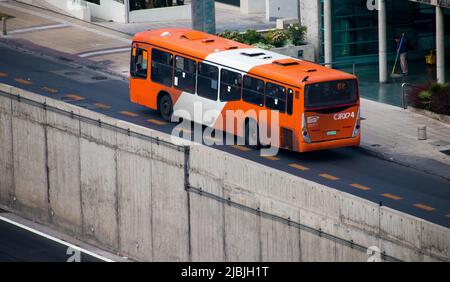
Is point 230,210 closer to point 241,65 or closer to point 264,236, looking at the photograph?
point 264,236

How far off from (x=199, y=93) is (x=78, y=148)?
5742 millimetres

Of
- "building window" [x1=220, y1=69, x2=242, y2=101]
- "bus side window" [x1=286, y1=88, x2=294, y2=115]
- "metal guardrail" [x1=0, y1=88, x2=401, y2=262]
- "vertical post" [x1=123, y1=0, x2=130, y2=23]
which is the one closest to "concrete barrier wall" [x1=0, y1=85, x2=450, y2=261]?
"metal guardrail" [x1=0, y1=88, x2=401, y2=262]

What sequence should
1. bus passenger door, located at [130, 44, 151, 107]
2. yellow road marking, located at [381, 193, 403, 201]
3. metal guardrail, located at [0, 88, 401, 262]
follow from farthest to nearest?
bus passenger door, located at [130, 44, 151, 107] → yellow road marking, located at [381, 193, 403, 201] → metal guardrail, located at [0, 88, 401, 262]

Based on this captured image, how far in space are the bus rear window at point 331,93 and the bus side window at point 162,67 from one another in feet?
21.4

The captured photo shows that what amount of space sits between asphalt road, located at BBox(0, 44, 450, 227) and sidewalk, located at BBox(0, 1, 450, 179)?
0.93 m

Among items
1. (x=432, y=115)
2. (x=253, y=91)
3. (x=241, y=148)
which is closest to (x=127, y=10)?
(x=432, y=115)

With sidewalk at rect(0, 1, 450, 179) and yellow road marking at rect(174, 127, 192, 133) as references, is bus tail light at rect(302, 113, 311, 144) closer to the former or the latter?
sidewalk at rect(0, 1, 450, 179)

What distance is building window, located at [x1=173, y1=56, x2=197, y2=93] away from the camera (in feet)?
139

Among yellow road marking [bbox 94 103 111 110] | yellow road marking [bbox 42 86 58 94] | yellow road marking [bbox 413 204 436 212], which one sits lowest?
yellow road marking [bbox 413 204 436 212]

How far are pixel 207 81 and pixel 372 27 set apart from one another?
15944mm

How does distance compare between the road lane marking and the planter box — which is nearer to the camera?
the road lane marking

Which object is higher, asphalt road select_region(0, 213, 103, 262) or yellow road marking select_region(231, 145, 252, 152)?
yellow road marking select_region(231, 145, 252, 152)

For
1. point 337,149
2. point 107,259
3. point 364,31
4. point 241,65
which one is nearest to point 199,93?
point 241,65
